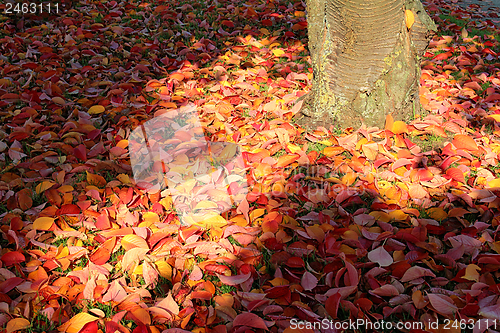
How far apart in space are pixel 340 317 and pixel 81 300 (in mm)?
1157

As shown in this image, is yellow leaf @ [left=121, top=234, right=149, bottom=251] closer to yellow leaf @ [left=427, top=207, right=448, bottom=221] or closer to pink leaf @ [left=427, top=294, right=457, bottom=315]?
pink leaf @ [left=427, top=294, right=457, bottom=315]

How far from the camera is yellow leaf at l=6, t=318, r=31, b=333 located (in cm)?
158

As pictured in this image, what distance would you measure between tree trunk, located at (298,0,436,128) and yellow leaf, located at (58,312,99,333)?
1935 millimetres

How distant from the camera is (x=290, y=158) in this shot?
2492 millimetres

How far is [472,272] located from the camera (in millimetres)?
1727

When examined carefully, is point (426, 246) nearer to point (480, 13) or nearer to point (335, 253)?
point (335, 253)

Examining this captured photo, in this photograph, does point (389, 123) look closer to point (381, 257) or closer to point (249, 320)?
point (381, 257)

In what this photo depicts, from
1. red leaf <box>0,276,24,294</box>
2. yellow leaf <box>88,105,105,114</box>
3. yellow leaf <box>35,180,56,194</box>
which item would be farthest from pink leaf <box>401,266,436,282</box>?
yellow leaf <box>88,105,105,114</box>

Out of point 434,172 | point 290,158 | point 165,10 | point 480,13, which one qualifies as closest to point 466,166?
point 434,172

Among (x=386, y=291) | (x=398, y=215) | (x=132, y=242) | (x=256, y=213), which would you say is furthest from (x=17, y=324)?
(x=398, y=215)

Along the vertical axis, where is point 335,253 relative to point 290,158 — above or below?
below

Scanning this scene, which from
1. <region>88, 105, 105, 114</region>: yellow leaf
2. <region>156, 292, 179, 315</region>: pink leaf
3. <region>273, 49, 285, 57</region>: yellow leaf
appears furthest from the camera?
<region>273, 49, 285, 57</region>: yellow leaf

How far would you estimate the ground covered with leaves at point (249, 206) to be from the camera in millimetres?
1671

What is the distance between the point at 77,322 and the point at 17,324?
246mm
